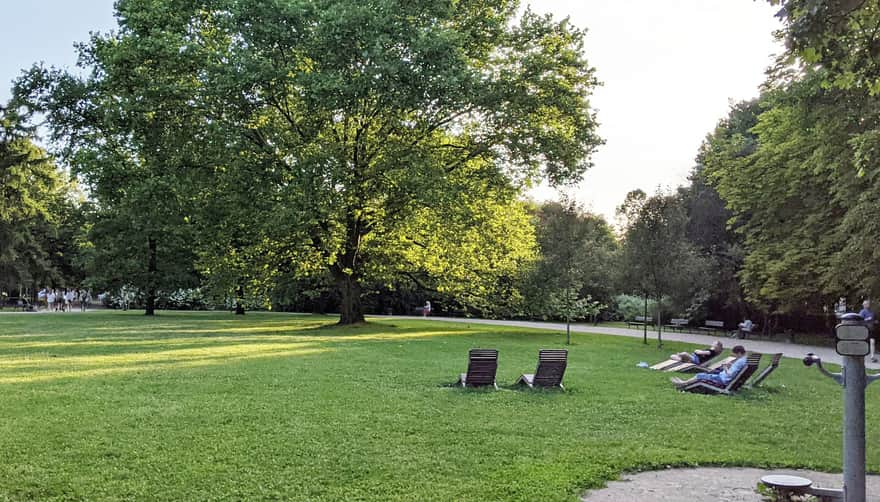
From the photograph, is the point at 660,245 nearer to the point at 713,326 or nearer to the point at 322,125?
the point at 322,125

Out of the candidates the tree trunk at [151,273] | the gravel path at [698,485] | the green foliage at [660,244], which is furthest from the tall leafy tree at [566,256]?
the tree trunk at [151,273]

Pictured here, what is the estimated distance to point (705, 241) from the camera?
3809 centimetres

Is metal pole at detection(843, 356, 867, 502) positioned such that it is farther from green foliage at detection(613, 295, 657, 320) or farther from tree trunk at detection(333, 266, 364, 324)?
green foliage at detection(613, 295, 657, 320)

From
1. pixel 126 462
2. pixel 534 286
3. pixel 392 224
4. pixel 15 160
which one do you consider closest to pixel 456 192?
pixel 392 224

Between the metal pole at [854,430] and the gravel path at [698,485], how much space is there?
963mm

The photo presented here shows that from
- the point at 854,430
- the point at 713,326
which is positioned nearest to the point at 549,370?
the point at 854,430

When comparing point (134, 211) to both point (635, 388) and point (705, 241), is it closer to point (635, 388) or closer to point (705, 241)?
point (635, 388)

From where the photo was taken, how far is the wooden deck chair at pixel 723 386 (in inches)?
500

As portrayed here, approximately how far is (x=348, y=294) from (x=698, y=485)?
80.9 feet

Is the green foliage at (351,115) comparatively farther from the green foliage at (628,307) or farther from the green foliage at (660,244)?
the green foliage at (628,307)

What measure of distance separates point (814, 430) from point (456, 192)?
16.5 metres

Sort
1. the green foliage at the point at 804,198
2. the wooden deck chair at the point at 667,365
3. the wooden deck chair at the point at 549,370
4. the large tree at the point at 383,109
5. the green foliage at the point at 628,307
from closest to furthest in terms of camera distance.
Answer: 1. the wooden deck chair at the point at 549,370
2. the wooden deck chair at the point at 667,365
3. the green foliage at the point at 804,198
4. the large tree at the point at 383,109
5. the green foliage at the point at 628,307

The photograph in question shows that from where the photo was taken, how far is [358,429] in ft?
28.0

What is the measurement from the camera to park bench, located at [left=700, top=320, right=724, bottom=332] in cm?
3472
